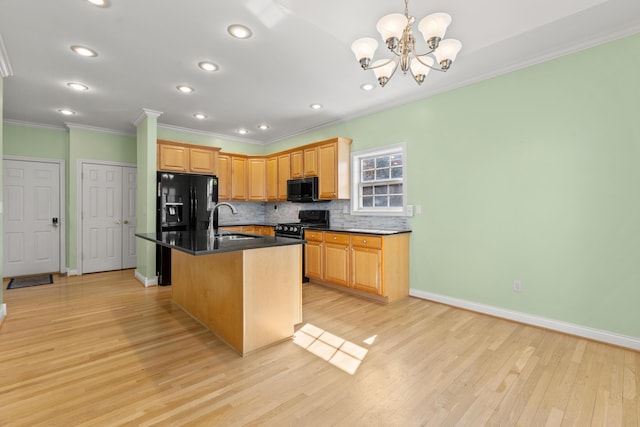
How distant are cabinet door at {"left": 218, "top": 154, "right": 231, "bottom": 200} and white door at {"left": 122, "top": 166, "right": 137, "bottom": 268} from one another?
1674mm

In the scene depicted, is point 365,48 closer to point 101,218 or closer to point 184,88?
point 184,88

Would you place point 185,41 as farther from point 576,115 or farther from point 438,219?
point 576,115

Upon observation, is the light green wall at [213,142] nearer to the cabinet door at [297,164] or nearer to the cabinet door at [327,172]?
the cabinet door at [297,164]

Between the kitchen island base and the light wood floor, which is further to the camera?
the kitchen island base

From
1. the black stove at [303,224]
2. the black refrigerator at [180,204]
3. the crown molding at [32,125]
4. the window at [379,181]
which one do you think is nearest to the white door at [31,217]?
the crown molding at [32,125]

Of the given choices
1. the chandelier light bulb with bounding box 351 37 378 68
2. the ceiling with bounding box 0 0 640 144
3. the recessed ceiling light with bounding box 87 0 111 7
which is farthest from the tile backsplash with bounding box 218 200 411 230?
the recessed ceiling light with bounding box 87 0 111 7

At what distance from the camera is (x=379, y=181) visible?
4.49 m

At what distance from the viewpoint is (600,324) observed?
2625 mm

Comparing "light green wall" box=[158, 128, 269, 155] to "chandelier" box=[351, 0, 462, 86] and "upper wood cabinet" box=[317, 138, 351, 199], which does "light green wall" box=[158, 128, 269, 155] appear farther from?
"chandelier" box=[351, 0, 462, 86]

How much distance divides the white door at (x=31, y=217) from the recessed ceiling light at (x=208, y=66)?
4062mm

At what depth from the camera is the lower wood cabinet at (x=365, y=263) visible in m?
3.70

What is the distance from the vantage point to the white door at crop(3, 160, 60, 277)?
4895 millimetres

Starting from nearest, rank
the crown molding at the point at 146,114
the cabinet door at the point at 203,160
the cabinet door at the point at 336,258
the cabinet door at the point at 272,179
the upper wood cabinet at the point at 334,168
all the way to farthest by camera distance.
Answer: the cabinet door at the point at 336,258, the crown molding at the point at 146,114, the upper wood cabinet at the point at 334,168, the cabinet door at the point at 203,160, the cabinet door at the point at 272,179

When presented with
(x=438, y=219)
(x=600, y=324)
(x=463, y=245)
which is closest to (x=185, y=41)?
(x=438, y=219)
